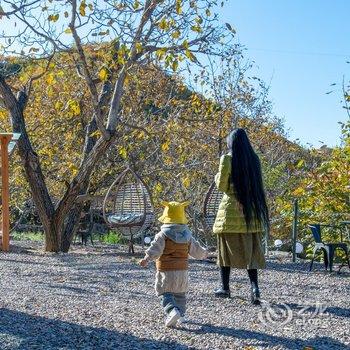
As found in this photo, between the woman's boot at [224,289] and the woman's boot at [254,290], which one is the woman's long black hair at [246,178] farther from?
the woman's boot at [224,289]

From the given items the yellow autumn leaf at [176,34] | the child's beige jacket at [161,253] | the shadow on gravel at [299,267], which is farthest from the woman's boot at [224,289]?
the yellow autumn leaf at [176,34]

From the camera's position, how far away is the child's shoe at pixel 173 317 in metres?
4.41

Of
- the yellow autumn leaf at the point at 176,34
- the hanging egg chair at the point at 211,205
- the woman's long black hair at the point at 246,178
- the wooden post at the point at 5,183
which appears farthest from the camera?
the hanging egg chair at the point at 211,205

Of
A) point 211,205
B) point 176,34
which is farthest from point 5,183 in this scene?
point 176,34

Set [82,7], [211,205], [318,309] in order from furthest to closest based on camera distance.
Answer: [211,205]
[82,7]
[318,309]

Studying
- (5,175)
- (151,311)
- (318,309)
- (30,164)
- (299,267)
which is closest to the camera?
(151,311)

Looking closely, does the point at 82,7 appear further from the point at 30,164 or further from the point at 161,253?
the point at 161,253

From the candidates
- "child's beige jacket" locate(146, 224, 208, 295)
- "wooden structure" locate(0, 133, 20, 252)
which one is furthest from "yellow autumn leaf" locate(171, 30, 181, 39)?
"child's beige jacket" locate(146, 224, 208, 295)

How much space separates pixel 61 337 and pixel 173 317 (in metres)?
0.80

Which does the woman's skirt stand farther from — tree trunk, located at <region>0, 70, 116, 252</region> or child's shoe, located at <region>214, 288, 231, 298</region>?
tree trunk, located at <region>0, 70, 116, 252</region>

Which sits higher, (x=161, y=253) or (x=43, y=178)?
(x=43, y=178)

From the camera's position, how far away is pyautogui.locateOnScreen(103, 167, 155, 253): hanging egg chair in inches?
373

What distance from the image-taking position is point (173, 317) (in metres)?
4.41

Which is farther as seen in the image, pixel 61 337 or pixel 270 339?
pixel 270 339
